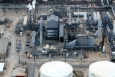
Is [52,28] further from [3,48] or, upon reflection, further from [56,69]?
[56,69]

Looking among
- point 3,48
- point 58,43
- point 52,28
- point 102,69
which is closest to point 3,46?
point 3,48

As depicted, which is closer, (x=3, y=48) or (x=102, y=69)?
(x=102, y=69)

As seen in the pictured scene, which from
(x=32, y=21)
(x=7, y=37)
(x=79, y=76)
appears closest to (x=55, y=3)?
(x=32, y=21)

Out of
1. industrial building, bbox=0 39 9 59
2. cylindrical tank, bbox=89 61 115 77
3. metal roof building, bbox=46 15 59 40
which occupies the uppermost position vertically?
metal roof building, bbox=46 15 59 40

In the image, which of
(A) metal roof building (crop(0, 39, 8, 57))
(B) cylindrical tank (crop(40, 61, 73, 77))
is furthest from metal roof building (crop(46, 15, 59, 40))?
(B) cylindrical tank (crop(40, 61, 73, 77))

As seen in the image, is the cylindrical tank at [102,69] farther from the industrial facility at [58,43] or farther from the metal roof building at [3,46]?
the metal roof building at [3,46]

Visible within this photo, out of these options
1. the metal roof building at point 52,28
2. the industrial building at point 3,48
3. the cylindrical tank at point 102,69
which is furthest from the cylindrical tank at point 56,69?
the metal roof building at point 52,28

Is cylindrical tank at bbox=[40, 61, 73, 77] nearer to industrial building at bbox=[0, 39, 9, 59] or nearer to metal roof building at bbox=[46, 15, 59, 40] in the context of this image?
industrial building at bbox=[0, 39, 9, 59]
